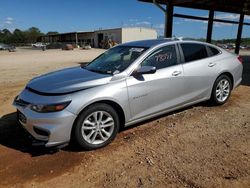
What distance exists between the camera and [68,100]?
3895mm

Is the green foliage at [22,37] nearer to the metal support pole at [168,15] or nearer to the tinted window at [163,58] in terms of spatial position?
the metal support pole at [168,15]

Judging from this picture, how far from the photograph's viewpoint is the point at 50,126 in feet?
12.5

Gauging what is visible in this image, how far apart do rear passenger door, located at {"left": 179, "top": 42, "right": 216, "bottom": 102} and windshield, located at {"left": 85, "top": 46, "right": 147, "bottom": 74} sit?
3.25 ft

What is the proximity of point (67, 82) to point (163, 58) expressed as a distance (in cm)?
184

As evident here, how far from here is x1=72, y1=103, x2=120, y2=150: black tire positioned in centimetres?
399

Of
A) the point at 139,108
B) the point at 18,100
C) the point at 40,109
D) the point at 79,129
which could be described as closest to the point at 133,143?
the point at 139,108

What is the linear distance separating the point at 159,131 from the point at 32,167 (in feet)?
7.14

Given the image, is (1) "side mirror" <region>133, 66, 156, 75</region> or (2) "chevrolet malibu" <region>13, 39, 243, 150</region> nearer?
(2) "chevrolet malibu" <region>13, 39, 243, 150</region>

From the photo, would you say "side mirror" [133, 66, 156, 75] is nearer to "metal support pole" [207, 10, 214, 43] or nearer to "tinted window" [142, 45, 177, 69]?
"tinted window" [142, 45, 177, 69]

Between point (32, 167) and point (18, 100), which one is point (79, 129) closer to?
point (32, 167)

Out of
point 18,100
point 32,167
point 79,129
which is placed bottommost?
point 32,167

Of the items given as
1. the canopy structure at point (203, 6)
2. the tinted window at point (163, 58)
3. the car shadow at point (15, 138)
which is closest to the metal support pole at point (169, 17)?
the canopy structure at point (203, 6)

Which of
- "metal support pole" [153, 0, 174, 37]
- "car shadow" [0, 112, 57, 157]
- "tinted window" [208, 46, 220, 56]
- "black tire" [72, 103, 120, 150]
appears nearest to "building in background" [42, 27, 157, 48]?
"metal support pole" [153, 0, 174, 37]

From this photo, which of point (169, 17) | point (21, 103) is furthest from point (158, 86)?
point (169, 17)
